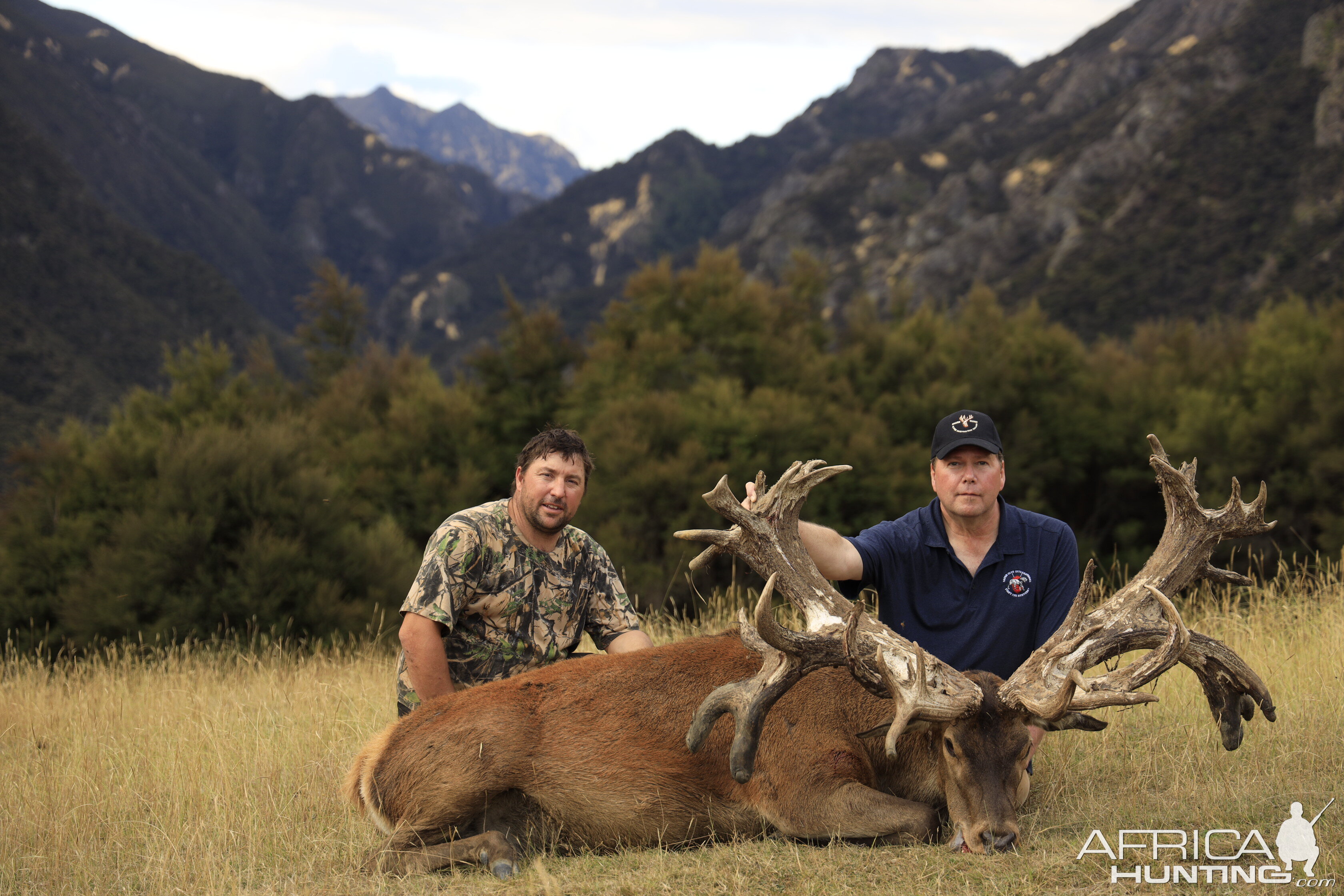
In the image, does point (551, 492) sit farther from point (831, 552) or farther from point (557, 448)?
point (831, 552)

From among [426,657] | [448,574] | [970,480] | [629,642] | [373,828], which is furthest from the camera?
[629,642]

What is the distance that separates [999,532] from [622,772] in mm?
2069

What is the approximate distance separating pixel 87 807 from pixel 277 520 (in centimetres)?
1199

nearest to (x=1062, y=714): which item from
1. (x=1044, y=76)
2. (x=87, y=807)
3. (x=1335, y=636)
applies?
(x=1335, y=636)

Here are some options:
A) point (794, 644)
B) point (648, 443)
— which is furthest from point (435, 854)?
point (648, 443)

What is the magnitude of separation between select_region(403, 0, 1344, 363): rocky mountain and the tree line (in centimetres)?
1025

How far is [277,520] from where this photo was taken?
16.8 meters

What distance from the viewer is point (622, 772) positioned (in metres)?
4.25

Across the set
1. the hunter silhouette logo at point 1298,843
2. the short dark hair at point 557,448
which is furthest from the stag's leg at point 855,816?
the short dark hair at point 557,448

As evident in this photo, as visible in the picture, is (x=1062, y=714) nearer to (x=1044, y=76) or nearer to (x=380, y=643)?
(x=380, y=643)

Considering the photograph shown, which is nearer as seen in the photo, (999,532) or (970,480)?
(970,480)

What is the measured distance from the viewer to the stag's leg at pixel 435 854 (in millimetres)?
4113

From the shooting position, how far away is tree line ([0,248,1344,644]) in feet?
55.0

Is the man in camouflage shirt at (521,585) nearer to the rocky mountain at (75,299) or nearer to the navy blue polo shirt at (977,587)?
the navy blue polo shirt at (977,587)
